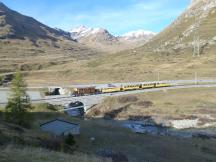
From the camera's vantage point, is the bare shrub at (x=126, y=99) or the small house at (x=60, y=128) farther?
the bare shrub at (x=126, y=99)

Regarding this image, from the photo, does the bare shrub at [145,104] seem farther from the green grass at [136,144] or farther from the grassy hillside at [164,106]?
the green grass at [136,144]

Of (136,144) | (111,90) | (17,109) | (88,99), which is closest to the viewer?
(17,109)

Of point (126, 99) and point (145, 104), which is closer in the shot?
point (145, 104)

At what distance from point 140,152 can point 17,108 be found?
17.3 m

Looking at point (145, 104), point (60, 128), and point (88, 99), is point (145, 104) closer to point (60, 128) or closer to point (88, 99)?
point (88, 99)

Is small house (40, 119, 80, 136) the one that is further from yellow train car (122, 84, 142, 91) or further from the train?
yellow train car (122, 84, 142, 91)

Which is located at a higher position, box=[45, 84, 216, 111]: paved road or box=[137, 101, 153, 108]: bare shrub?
box=[45, 84, 216, 111]: paved road

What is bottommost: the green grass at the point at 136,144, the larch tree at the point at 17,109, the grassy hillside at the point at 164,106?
the green grass at the point at 136,144

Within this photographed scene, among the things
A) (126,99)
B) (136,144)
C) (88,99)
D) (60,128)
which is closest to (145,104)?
(126,99)

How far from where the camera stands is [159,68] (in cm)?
19850

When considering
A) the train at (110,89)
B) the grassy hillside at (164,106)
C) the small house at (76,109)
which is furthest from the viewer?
the train at (110,89)

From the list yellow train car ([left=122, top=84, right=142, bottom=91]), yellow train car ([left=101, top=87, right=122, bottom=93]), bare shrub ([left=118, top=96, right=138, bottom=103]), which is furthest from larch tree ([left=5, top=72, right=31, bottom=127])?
yellow train car ([left=122, top=84, right=142, bottom=91])

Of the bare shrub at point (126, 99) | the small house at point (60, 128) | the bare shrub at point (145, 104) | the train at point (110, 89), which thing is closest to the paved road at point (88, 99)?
the train at point (110, 89)

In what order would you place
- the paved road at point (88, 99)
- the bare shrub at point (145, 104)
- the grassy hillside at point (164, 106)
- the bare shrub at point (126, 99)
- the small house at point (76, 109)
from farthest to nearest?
1. the bare shrub at point (126, 99)
2. the bare shrub at point (145, 104)
3. the paved road at point (88, 99)
4. the small house at point (76, 109)
5. the grassy hillside at point (164, 106)
